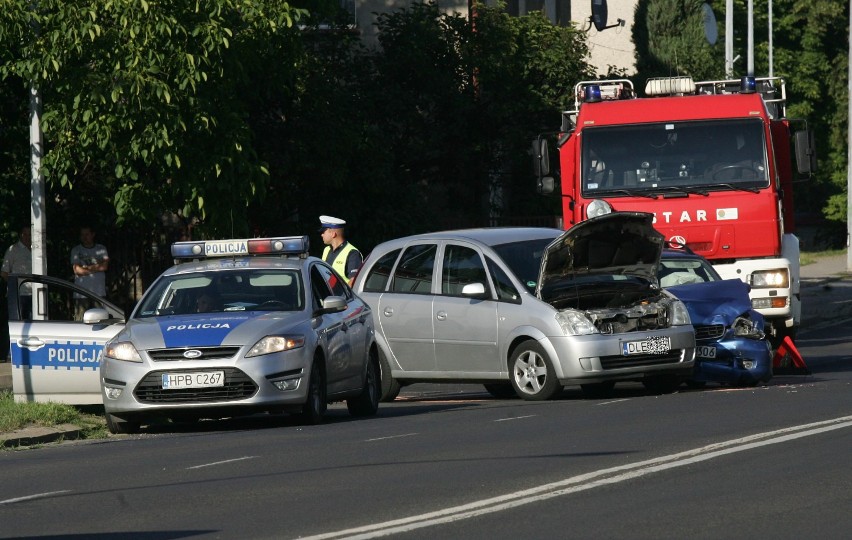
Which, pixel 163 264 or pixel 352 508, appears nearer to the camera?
pixel 352 508

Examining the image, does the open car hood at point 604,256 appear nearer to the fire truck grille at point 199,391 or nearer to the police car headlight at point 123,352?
the fire truck grille at point 199,391

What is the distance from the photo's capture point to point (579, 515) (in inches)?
320

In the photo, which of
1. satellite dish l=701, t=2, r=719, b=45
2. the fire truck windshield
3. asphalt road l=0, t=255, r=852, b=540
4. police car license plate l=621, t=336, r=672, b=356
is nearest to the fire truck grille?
asphalt road l=0, t=255, r=852, b=540

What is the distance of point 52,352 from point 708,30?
31.9m

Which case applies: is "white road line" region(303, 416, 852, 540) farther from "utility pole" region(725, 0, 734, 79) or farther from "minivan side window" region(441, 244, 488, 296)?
"utility pole" region(725, 0, 734, 79)

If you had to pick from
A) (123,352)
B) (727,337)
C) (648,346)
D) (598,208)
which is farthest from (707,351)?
(123,352)

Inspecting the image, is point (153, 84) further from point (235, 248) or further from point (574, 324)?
point (574, 324)

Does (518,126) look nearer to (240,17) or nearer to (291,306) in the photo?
(240,17)

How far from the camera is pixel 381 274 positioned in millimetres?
16734

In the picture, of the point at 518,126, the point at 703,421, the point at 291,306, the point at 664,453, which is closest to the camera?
the point at 664,453

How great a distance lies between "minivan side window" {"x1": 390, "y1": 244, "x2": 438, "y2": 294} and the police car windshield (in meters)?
2.19

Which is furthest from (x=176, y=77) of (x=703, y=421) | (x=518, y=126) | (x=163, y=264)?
(x=518, y=126)

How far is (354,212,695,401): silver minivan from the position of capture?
15.0 m

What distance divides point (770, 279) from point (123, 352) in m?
8.46
